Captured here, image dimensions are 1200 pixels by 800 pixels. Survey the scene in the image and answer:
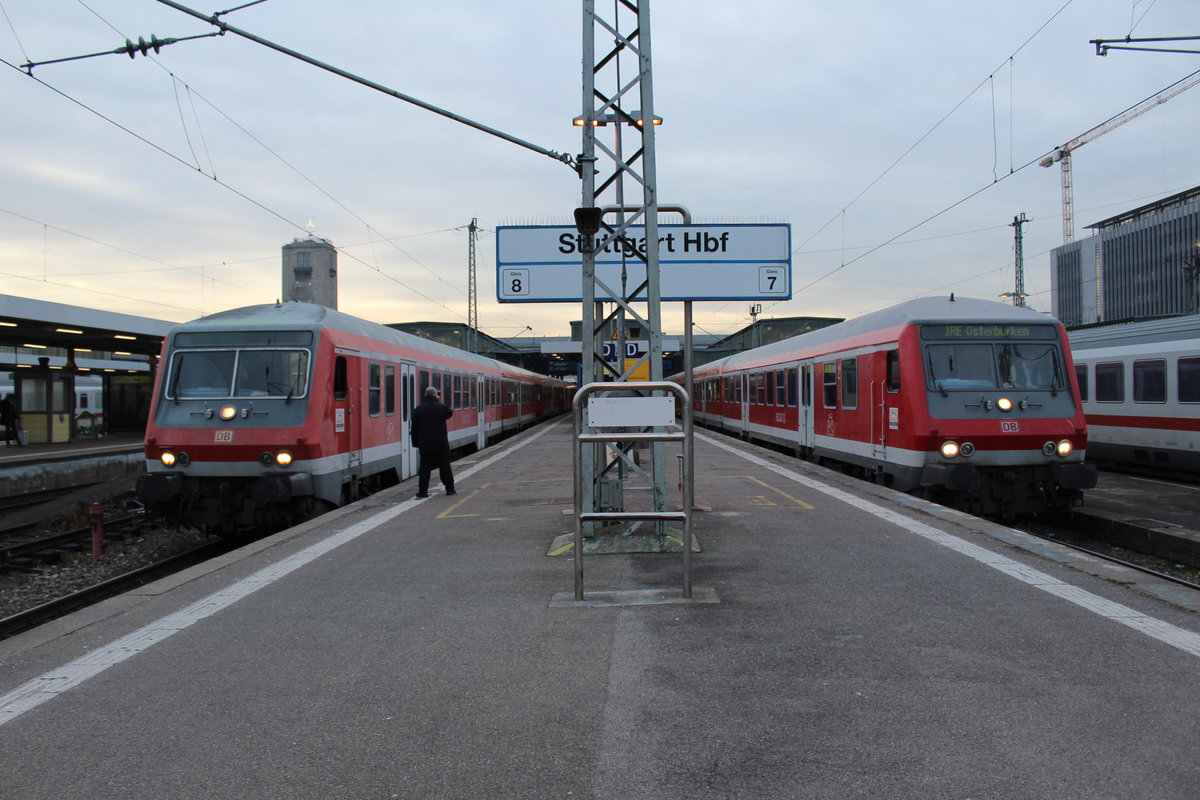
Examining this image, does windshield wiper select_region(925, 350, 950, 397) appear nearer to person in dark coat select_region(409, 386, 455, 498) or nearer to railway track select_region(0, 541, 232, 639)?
person in dark coat select_region(409, 386, 455, 498)

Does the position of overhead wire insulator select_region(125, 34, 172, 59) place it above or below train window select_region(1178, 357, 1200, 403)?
above

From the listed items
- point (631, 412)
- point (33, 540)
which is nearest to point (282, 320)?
point (33, 540)

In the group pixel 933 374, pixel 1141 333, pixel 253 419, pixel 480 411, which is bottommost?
pixel 480 411

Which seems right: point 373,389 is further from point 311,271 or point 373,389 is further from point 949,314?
point 311,271

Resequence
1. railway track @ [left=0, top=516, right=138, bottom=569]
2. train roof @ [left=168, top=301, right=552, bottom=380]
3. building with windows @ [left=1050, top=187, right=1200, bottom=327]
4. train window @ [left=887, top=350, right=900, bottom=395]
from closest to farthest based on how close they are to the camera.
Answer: train roof @ [left=168, top=301, right=552, bottom=380] → railway track @ [left=0, top=516, right=138, bottom=569] → train window @ [left=887, top=350, right=900, bottom=395] → building with windows @ [left=1050, top=187, right=1200, bottom=327]

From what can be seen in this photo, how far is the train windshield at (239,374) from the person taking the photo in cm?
1016

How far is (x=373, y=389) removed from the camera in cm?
1277

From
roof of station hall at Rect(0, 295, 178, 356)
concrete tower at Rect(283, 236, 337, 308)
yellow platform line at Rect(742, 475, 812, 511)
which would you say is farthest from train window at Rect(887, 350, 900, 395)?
concrete tower at Rect(283, 236, 337, 308)

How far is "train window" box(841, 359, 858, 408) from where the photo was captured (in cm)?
1338

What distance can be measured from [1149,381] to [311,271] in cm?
4732

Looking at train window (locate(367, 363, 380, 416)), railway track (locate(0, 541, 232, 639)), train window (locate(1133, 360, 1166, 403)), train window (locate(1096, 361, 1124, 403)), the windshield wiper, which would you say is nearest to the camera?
railway track (locate(0, 541, 232, 639))

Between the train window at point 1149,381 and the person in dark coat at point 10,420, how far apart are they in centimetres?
2597

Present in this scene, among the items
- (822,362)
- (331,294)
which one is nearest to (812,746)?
(822,362)

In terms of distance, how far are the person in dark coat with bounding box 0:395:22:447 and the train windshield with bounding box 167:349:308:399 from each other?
637 inches
